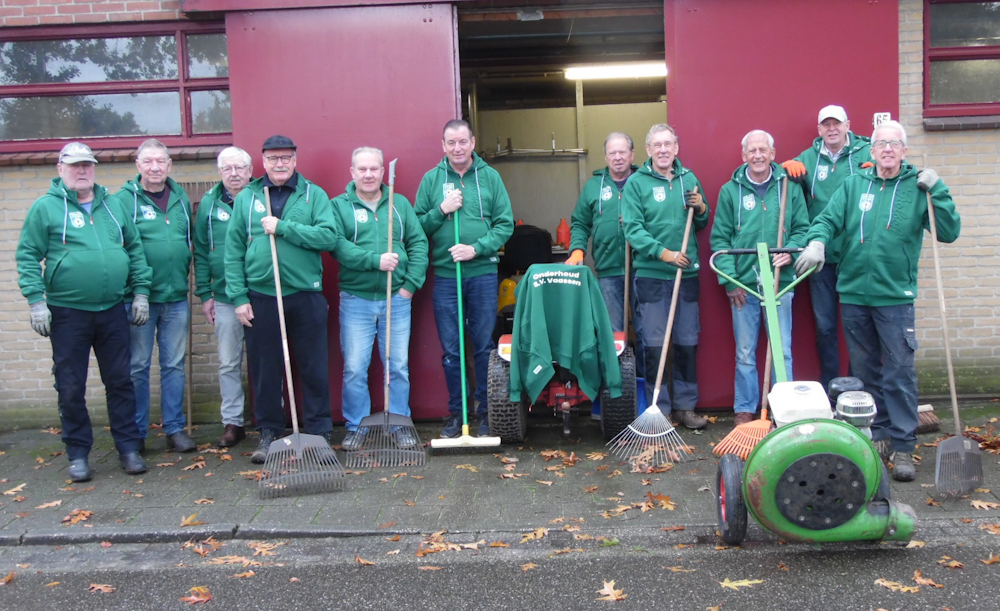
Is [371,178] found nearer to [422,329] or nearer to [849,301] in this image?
[422,329]

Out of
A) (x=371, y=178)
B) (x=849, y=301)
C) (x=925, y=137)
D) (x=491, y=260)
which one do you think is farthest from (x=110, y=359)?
(x=925, y=137)

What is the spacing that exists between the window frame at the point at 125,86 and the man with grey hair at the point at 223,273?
93 cm

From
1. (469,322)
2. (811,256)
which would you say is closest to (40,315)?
(469,322)

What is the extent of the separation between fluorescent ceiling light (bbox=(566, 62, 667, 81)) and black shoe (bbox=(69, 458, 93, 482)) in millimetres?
6427

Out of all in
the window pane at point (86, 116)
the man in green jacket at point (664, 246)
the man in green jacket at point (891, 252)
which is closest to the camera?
the man in green jacket at point (891, 252)

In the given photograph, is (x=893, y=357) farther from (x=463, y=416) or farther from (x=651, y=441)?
(x=463, y=416)

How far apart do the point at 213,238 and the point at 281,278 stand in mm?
792

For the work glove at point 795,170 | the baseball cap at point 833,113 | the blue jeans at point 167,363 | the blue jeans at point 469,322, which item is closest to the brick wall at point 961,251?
the baseball cap at point 833,113

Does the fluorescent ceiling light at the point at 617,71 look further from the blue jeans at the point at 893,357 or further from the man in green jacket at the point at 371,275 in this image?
the blue jeans at the point at 893,357

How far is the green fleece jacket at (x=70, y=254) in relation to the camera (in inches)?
220

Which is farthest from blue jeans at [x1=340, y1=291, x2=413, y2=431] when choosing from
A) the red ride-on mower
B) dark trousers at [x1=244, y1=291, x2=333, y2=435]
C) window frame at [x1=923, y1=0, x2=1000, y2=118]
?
window frame at [x1=923, y1=0, x2=1000, y2=118]

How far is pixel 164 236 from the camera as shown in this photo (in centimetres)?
634

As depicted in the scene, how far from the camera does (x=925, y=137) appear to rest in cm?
696

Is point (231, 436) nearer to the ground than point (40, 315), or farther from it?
nearer to the ground
